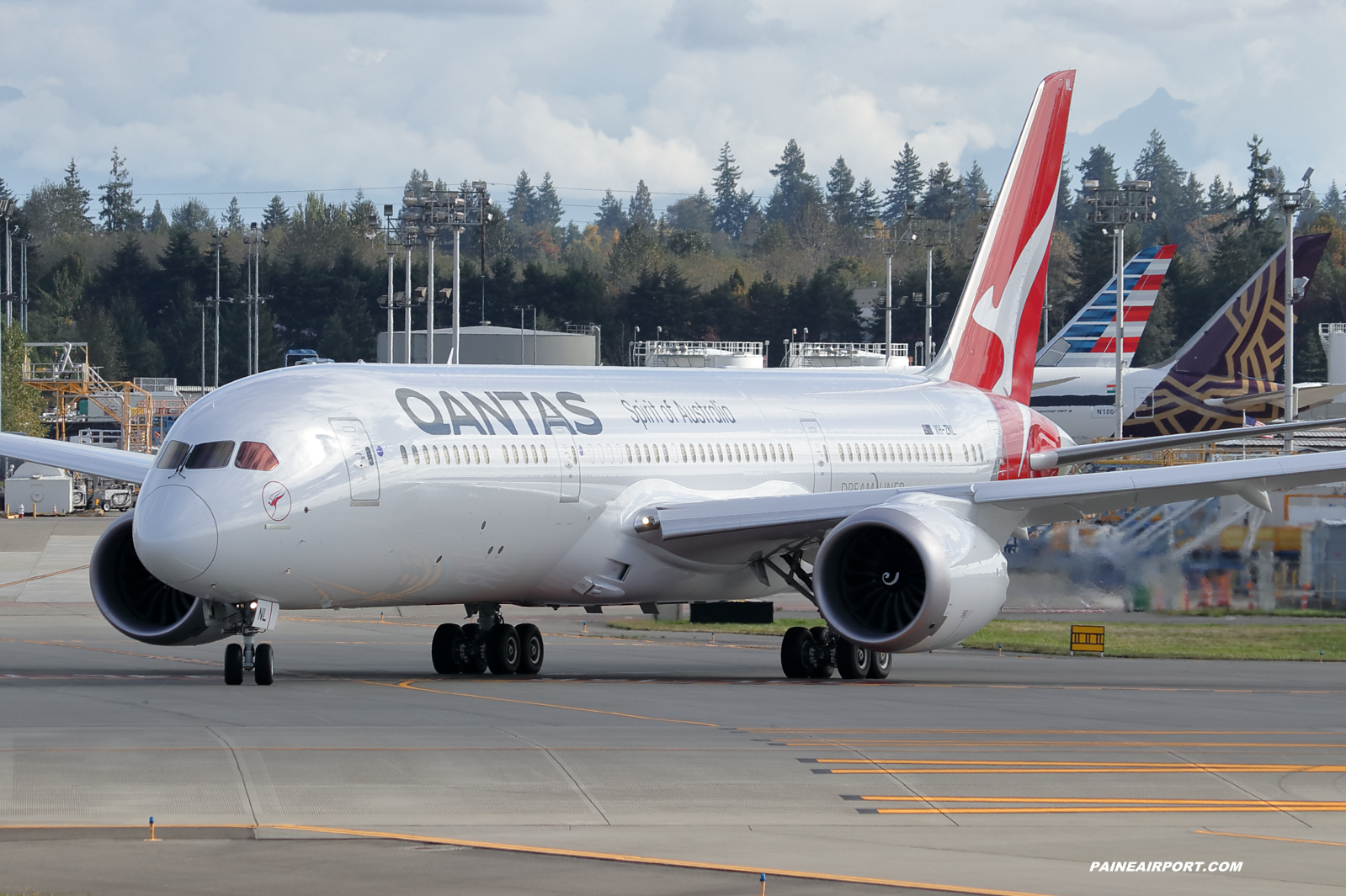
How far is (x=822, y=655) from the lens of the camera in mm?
26828

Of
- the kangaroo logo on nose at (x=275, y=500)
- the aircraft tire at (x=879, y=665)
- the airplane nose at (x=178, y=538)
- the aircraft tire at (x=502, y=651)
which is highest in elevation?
the kangaroo logo on nose at (x=275, y=500)

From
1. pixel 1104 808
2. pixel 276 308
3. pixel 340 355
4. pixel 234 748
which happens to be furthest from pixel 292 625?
pixel 276 308

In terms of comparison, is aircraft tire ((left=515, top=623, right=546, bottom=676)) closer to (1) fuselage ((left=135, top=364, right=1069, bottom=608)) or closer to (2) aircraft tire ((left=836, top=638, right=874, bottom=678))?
(1) fuselage ((left=135, top=364, right=1069, bottom=608))

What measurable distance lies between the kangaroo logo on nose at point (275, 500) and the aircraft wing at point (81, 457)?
651 cm

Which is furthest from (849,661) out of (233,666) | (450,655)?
(233,666)

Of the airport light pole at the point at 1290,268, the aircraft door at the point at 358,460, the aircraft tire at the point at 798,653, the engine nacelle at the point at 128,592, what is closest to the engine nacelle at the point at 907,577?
the aircraft tire at the point at 798,653

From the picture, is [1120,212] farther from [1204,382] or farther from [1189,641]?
[1189,641]

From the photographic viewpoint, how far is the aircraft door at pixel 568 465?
24844mm

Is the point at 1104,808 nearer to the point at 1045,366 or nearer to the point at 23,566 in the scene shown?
the point at 23,566

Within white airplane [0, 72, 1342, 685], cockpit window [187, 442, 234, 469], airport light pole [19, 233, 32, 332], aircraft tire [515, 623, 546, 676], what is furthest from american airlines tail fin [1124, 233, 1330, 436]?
airport light pole [19, 233, 32, 332]

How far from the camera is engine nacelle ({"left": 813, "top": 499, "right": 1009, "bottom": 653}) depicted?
76.3ft

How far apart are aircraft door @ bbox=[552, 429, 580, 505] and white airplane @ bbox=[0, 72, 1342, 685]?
1.5 inches

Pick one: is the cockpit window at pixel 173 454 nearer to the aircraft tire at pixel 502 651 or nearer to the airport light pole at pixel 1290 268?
the aircraft tire at pixel 502 651

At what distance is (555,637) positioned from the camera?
3750 centimetres
